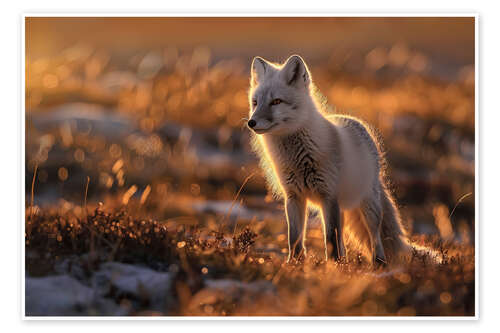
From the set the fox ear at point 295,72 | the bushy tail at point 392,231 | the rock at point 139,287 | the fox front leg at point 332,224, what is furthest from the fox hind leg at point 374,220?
the rock at point 139,287

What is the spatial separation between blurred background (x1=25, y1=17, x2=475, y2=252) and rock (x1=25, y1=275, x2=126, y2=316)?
1227 mm

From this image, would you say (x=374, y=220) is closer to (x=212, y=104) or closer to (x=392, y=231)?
(x=392, y=231)

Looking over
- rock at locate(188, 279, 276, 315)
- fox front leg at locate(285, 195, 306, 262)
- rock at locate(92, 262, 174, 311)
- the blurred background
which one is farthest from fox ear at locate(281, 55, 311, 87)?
rock at locate(92, 262, 174, 311)

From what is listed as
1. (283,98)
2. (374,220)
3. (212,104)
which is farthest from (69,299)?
(212,104)

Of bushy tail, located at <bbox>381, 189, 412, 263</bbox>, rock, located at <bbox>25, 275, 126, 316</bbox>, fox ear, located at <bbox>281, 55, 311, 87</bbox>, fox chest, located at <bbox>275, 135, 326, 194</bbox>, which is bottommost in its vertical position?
rock, located at <bbox>25, 275, 126, 316</bbox>

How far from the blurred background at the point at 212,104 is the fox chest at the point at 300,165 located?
0.55 meters

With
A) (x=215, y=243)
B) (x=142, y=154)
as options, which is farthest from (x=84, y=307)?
(x=142, y=154)

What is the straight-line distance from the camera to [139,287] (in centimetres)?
403

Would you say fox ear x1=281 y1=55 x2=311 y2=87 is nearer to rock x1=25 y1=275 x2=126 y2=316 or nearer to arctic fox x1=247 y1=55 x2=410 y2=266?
arctic fox x1=247 y1=55 x2=410 y2=266

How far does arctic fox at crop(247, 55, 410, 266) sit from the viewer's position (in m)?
4.97

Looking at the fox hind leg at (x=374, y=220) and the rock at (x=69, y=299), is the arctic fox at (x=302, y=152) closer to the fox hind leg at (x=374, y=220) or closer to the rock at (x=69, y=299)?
the fox hind leg at (x=374, y=220)

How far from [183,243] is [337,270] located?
1.31 m

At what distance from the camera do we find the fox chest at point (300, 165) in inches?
197
